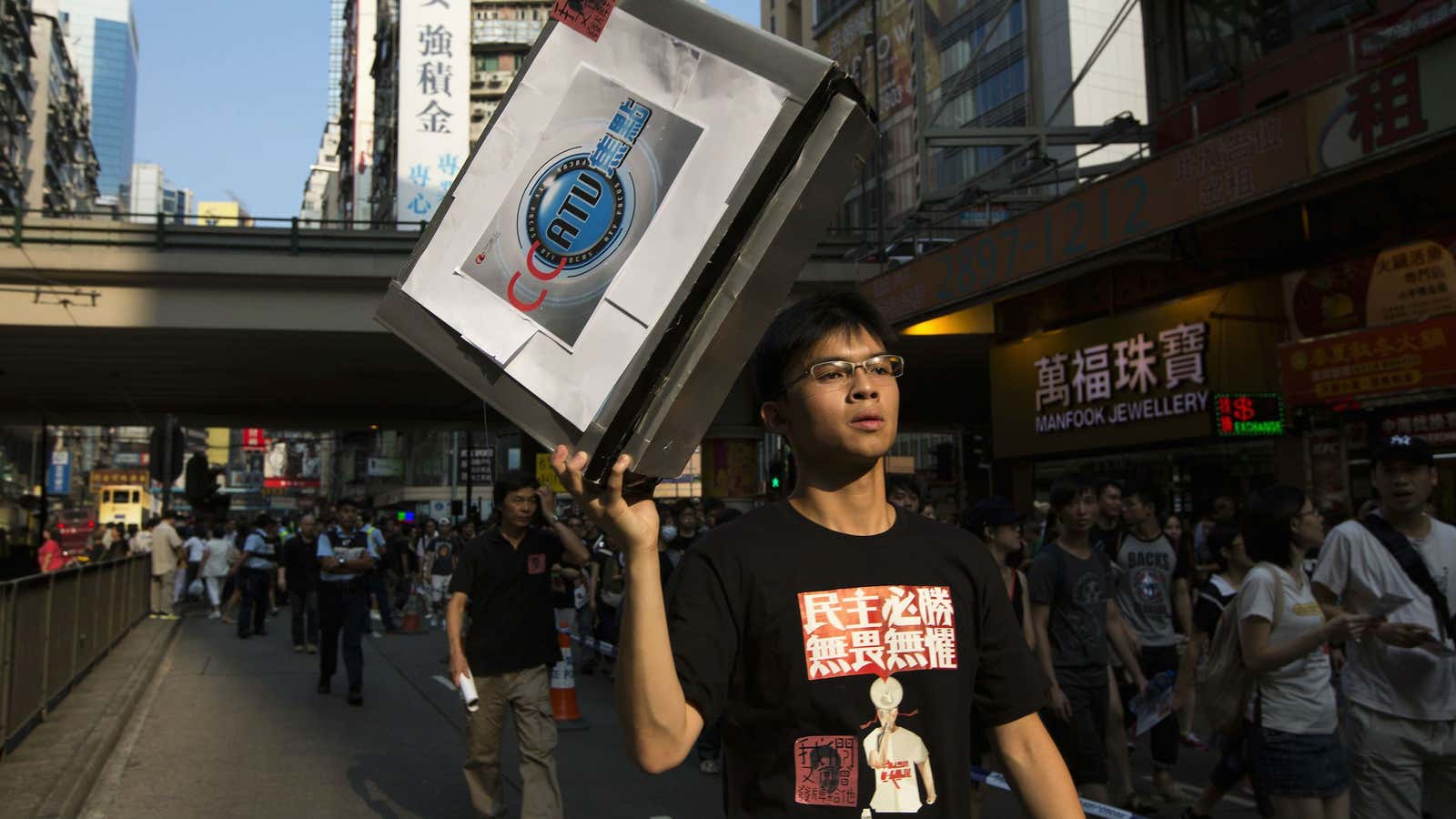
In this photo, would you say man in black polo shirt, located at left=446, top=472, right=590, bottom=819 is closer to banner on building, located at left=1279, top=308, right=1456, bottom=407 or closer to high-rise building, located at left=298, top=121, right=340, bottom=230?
banner on building, located at left=1279, top=308, right=1456, bottom=407

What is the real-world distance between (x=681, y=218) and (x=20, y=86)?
7472 centimetres

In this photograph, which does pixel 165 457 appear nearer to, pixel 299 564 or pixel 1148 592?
pixel 299 564

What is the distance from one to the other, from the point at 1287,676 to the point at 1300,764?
1.18 feet

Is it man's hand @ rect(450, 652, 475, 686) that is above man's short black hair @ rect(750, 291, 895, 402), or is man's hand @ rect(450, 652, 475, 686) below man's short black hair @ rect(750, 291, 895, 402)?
below

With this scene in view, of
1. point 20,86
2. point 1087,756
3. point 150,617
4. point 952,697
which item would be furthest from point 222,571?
point 20,86

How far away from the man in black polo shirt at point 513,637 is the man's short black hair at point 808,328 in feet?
14.4

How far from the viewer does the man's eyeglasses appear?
225cm

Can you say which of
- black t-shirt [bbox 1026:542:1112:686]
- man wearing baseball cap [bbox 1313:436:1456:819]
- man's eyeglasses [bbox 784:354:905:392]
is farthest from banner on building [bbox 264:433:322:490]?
man's eyeglasses [bbox 784:354:905:392]

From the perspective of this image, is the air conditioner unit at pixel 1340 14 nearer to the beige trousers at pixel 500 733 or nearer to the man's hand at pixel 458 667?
the beige trousers at pixel 500 733

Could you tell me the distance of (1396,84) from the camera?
37.4 feet

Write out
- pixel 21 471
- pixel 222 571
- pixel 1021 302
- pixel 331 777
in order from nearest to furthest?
pixel 331 777 → pixel 1021 302 → pixel 222 571 → pixel 21 471

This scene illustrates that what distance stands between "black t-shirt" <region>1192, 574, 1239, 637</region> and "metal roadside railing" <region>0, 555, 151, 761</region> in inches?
309

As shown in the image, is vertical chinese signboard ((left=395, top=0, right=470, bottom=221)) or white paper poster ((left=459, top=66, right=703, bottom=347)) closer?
white paper poster ((left=459, top=66, right=703, bottom=347))

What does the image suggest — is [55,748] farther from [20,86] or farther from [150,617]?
[20,86]
